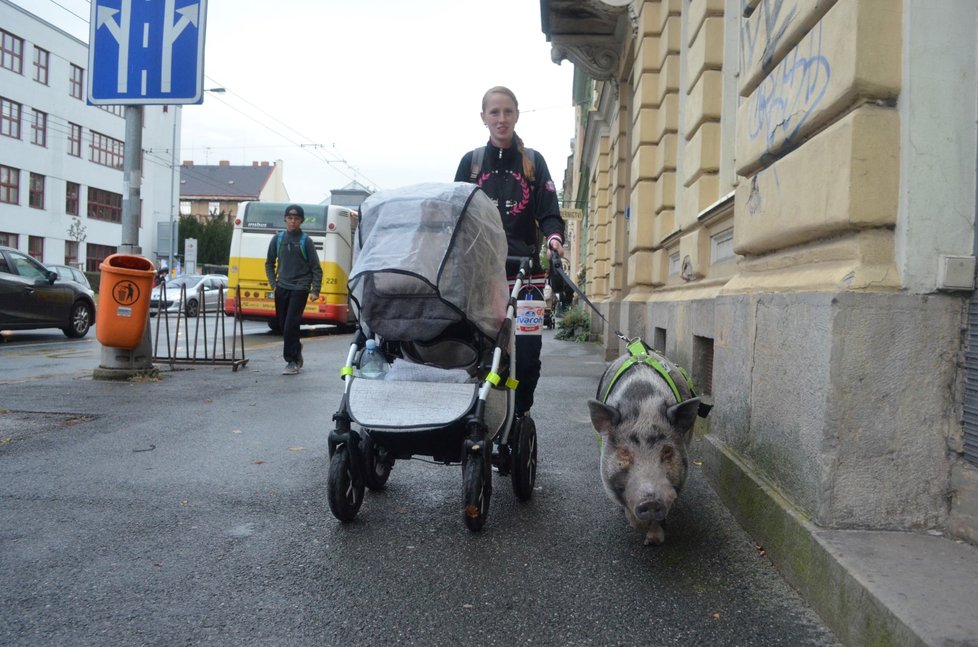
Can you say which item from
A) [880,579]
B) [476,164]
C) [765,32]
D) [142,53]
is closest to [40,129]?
[142,53]

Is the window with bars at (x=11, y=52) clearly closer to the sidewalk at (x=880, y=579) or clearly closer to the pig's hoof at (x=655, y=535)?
the pig's hoof at (x=655, y=535)

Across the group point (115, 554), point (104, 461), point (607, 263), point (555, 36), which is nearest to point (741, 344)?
point (115, 554)

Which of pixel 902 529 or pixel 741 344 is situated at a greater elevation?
pixel 741 344

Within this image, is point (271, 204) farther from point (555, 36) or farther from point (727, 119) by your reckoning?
point (727, 119)

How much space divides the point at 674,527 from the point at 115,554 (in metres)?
2.47

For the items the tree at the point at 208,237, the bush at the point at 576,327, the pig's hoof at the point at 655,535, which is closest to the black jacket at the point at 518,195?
the pig's hoof at the point at 655,535

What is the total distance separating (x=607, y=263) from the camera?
1575 cm

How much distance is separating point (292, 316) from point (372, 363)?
20.0ft

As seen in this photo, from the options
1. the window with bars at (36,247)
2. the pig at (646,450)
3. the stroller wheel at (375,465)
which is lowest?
the stroller wheel at (375,465)

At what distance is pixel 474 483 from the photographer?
10.8 ft

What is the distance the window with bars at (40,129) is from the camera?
45.2 metres

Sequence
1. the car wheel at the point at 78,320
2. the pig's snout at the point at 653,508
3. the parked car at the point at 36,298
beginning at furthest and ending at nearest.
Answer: the car wheel at the point at 78,320
the parked car at the point at 36,298
the pig's snout at the point at 653,508

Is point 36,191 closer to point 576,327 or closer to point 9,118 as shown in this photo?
point 9,118

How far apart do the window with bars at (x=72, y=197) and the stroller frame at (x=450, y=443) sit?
5214 centimetres
